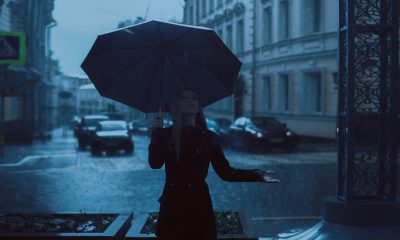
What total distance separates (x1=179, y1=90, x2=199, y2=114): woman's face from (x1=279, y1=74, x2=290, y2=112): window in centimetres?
2450

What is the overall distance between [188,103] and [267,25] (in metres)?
25.3

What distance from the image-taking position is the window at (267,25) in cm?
2767

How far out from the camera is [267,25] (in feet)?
92.1

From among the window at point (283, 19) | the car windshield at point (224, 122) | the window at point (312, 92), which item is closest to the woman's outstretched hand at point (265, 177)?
the car windshield at point (224, 122)

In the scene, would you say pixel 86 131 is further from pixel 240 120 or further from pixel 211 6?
pixel 211 6

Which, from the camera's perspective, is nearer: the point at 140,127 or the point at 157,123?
the point at 157,123

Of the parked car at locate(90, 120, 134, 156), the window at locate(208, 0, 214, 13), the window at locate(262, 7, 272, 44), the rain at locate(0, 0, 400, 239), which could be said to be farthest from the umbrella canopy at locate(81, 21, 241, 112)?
the window at locate(262, 7, 272, 44)

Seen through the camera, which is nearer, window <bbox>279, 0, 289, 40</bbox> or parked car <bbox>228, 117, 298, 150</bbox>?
parked car <bbox>228, 117, 298, 150</bbox>

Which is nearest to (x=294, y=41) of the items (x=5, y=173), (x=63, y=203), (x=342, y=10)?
(x=5, y=173)

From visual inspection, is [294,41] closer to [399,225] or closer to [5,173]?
[5,173]

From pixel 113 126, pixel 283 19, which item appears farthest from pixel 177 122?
pixel 283 19

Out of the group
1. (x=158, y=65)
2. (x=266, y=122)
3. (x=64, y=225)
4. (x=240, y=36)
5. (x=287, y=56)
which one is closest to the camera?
(x=158, y=65)

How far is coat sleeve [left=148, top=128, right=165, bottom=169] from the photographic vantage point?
3416 mm

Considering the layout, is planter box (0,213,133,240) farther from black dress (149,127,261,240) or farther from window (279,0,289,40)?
window (279,0,289,40)
